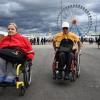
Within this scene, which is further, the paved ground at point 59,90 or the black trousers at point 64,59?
the black trousers at point 64,59

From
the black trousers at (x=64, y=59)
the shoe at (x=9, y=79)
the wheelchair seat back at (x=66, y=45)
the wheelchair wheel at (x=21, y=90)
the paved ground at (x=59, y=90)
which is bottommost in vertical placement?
the paved ground at (x=59, y=90)

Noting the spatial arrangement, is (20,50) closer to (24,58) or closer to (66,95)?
(24,58)

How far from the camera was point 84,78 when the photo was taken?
12.3 meters

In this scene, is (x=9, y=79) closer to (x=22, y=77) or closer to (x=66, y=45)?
(x=22, y=77)

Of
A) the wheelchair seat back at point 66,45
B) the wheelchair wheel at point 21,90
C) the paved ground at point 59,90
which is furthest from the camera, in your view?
the wheelchair seat back at point 66,45

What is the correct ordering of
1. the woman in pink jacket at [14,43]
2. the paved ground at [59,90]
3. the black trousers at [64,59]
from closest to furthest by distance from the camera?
the paved ground at [59,90] < the woman in pink jacket at [14,43] < the black trousers at [64,59]

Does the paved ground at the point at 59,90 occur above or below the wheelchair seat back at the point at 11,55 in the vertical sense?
below

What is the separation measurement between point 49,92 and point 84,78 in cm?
297

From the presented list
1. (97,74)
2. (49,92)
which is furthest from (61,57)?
(97,74)

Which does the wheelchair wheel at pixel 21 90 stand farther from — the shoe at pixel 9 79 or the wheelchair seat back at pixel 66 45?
the wheelchair seat back at pixel 66 45

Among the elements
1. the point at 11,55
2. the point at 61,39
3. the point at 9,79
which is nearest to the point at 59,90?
the point at 9,79

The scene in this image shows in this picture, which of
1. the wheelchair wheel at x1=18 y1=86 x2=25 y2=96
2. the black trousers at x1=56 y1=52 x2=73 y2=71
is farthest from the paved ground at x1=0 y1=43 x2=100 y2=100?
the black trousers at x1=56 y1=52 x2=73 y2=71

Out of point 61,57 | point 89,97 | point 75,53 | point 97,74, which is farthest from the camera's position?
point 97,74

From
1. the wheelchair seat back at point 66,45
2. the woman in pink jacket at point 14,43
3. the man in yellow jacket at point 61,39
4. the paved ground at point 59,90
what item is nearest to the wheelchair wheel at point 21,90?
the paved ground at point 59,90
